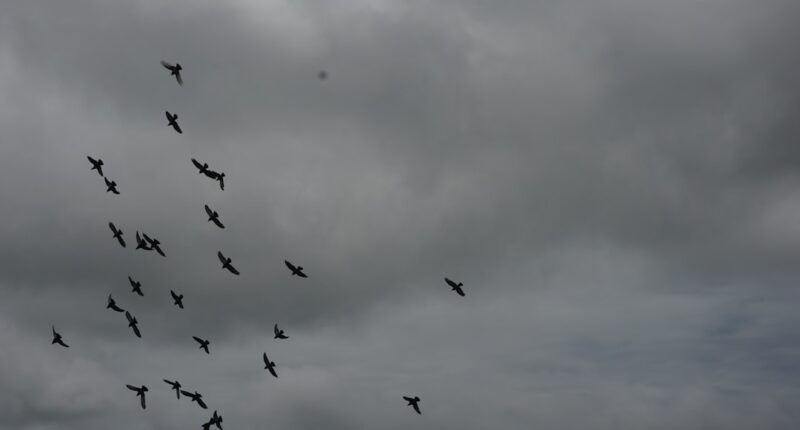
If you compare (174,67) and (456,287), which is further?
(456,287)

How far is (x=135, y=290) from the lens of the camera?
7480 inches

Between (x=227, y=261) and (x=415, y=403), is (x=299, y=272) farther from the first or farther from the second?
(x=415, y=403)

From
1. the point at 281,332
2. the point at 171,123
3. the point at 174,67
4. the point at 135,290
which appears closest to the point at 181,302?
the point at 135,290

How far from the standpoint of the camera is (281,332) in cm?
19788

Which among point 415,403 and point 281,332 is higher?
point 281,332

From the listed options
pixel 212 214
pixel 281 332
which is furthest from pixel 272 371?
pixel 212 214

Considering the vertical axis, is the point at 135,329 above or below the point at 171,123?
below

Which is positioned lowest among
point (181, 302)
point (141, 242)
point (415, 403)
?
point (415, 403)

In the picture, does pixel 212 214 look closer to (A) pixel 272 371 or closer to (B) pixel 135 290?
(B) pixel 135 290

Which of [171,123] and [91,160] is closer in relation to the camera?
[171,123]

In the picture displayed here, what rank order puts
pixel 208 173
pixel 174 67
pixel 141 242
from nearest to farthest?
pixel 174 67, pixel 208 173, pixel 141 242

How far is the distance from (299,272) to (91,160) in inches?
1986

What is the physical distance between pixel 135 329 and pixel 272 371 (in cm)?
3310

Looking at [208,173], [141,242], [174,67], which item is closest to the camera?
[174,67]
